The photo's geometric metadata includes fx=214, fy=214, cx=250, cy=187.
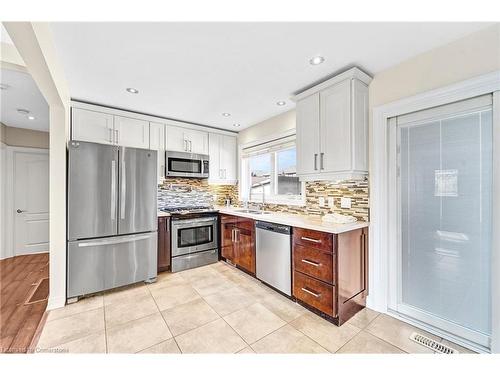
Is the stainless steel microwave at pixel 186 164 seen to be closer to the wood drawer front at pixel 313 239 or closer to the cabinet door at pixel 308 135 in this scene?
the cabinet door at pixel 308 135

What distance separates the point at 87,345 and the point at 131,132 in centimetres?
262

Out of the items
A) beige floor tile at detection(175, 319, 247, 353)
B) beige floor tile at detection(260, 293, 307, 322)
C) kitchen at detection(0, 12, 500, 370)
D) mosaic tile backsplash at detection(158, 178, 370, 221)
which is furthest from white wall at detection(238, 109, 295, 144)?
beige floor tile at detection(175, 319, 247, 353)

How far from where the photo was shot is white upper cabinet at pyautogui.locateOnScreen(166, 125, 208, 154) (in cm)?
358

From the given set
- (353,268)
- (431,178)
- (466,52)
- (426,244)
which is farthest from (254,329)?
(466,52)

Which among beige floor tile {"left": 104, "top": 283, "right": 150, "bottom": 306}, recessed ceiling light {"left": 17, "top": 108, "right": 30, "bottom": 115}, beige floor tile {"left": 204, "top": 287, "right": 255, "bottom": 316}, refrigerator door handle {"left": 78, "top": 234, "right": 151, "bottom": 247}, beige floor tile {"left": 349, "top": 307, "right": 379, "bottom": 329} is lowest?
beige floor tile {"left": 104, "top": 283, "right": 150, "bottom": 306}

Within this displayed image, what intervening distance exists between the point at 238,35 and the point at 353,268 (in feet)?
7.39

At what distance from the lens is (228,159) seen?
4234mm

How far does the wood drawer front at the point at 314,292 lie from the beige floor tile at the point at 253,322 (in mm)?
341

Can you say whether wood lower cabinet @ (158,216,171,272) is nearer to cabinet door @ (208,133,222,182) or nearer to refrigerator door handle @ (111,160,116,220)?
refrigerator door handle @ (111,160,116,220)

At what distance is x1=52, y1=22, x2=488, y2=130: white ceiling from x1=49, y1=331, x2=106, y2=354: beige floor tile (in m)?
2.36

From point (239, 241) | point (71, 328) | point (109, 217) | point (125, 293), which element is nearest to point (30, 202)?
point (109, 217)

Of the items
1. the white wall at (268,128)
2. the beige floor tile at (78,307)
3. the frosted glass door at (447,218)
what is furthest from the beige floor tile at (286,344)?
the white wall at (268,128)

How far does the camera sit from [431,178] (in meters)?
1.85

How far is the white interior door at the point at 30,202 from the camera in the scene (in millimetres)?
3928
